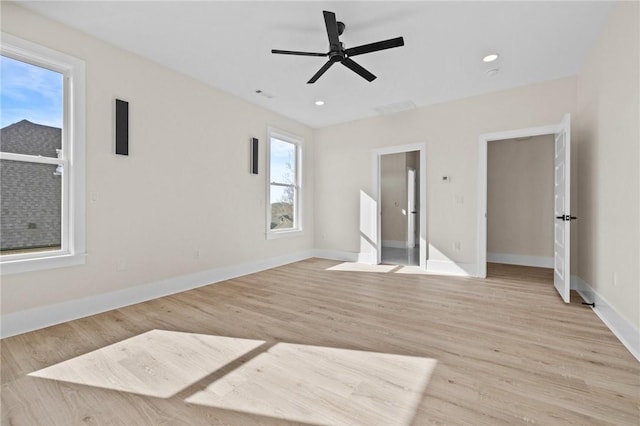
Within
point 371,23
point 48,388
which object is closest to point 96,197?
point 48,388

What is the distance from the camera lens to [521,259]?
5.32 metres

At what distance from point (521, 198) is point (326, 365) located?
17.1 feet

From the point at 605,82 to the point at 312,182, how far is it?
4.57 meters

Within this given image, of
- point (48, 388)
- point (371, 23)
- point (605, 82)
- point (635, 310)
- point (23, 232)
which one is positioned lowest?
point (48, 388)

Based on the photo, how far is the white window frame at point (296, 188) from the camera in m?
5.04

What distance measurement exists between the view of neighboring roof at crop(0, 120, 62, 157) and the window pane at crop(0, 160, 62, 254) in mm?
120

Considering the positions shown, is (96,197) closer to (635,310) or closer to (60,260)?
(60,260)

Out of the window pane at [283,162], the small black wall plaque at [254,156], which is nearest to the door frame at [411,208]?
the window pane at [283,162]

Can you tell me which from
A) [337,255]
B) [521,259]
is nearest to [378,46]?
[337,255]

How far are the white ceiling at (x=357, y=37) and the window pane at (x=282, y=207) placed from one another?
1.86m

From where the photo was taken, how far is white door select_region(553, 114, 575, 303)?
3174 millimetres

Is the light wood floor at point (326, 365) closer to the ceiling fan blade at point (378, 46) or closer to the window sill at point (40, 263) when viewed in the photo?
the window sill at point (40, 263)

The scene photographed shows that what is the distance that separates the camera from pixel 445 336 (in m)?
2.38

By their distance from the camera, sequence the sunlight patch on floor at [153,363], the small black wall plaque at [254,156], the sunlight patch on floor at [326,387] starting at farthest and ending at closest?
the small black wall plaque at [254,156] < the sunlight patch on floor at [153,363] < the sunlight patch on floor at [326,387]
